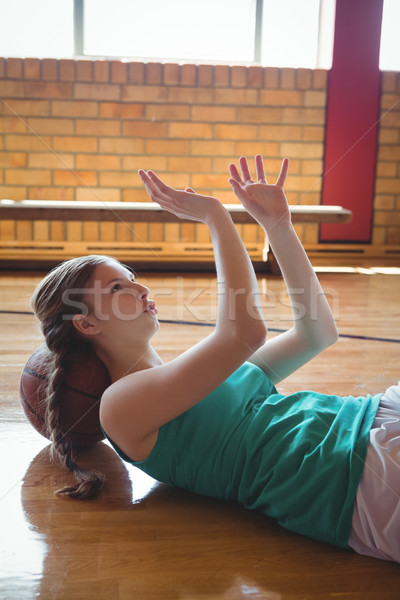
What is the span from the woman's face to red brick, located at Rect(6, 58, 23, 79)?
372 centimetres

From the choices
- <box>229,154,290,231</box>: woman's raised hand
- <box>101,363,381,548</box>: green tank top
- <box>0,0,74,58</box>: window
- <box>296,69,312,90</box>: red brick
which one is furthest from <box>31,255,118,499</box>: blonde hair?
<box>0,0,74,58</box>: window

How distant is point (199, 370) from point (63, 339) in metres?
0.33

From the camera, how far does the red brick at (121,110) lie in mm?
4387

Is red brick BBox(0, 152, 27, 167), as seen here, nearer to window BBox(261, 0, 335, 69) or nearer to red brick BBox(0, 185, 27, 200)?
red brick BBox(0, 185, 27, 200)

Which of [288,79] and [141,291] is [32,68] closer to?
[288,79]

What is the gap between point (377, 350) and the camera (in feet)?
7.32

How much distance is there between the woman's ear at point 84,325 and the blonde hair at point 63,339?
0.01 m

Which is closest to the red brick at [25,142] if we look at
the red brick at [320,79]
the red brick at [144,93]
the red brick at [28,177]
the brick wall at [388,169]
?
the red brick at [28,177]

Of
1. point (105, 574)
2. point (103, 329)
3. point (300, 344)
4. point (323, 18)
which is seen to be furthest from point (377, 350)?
point (323, 18)

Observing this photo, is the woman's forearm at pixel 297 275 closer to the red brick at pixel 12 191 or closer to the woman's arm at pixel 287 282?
the woman's arm at pixel 287 282

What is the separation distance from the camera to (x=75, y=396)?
118 cm

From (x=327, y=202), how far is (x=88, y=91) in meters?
2.05

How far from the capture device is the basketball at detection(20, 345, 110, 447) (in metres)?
1.18

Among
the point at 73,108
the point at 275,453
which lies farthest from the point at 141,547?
the point at 73,108
